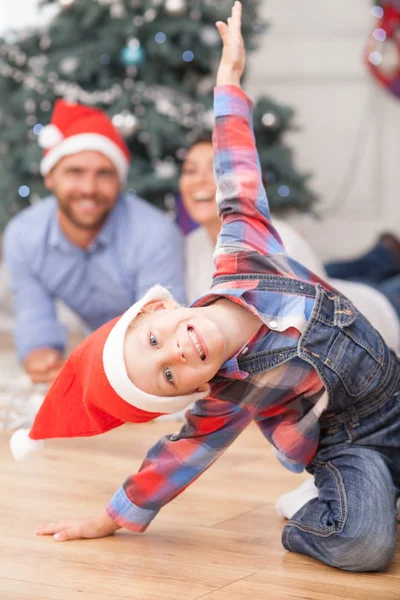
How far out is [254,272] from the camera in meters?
1.33

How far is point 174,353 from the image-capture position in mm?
1158

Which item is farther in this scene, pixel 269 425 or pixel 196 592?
pixel 269 425

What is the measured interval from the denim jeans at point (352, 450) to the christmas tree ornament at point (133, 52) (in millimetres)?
2053

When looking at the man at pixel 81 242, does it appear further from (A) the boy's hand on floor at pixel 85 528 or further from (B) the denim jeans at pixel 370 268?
(A) the boy's hand on floor at pixel 85 528

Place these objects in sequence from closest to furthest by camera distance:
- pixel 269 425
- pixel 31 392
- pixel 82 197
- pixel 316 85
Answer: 1. pixel 269 425
2. pixel 31 392
3. pixel 82 197
4. pixel 316 85

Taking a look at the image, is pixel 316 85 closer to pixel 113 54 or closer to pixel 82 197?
pixel 113 54

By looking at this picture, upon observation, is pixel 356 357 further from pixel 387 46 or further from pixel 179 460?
pixel 387 46

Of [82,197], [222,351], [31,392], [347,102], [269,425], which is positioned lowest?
[31,392]

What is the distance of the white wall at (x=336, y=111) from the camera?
405cm

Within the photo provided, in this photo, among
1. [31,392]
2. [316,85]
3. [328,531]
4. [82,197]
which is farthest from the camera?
[316,85]

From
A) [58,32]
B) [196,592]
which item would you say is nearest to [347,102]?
[58,32]

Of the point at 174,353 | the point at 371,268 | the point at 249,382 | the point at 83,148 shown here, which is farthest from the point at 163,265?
the point at 174,353

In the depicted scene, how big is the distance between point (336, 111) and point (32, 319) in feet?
6.38

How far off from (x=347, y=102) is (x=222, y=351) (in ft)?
10.2
